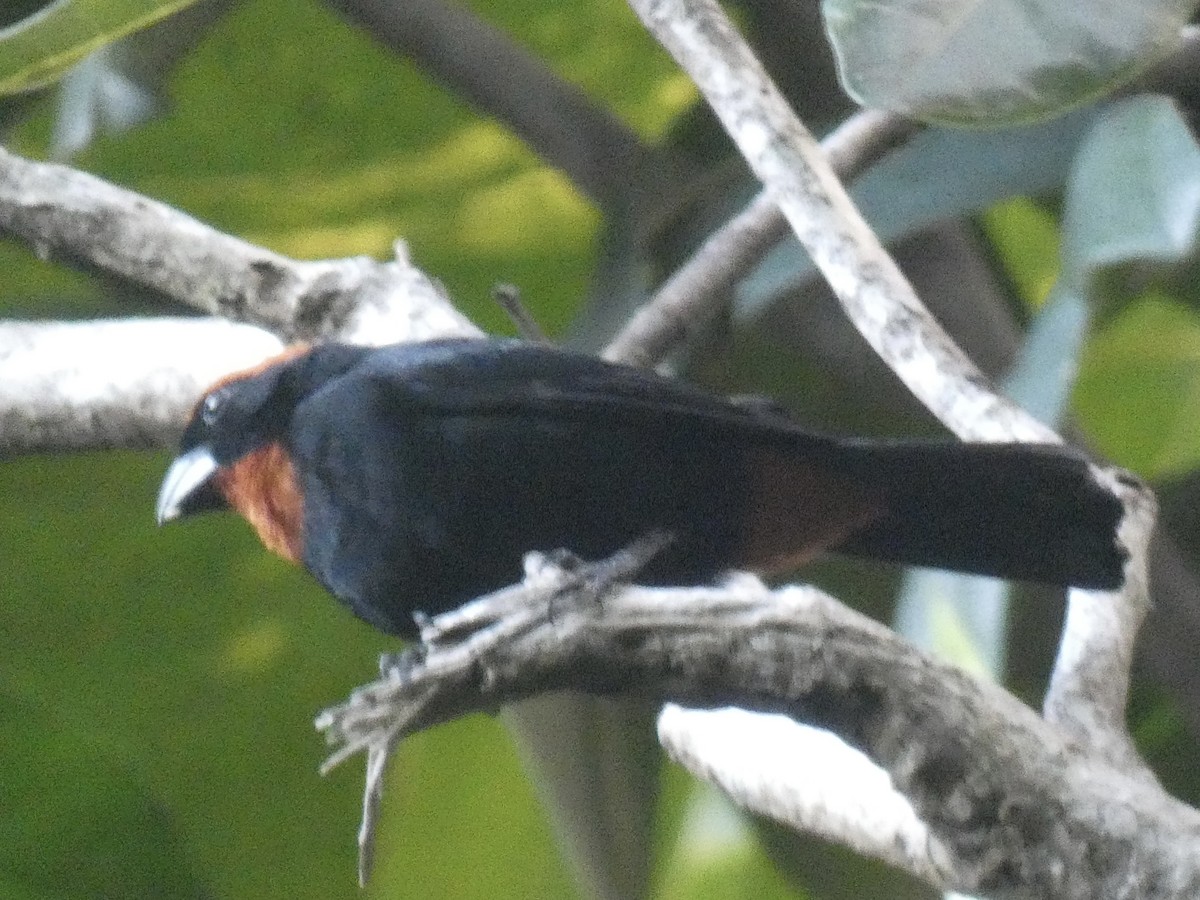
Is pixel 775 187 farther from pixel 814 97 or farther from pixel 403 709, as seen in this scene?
pixel 814 97

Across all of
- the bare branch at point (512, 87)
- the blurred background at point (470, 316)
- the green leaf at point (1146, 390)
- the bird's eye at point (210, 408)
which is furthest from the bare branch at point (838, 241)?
the green leaf at point (1146, 390)

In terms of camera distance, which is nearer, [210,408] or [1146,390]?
[210,408]

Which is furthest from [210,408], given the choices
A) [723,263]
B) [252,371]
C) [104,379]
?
[723,263]

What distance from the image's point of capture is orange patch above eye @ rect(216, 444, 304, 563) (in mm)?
1617

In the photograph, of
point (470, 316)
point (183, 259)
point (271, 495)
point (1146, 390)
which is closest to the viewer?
point (271, 495)

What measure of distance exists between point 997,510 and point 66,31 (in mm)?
872

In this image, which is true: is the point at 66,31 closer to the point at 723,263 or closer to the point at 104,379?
the point at 104,379

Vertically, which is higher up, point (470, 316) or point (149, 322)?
point (149, 322)

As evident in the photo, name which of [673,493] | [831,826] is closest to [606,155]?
[673,493]

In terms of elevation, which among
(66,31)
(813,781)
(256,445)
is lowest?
(813,781)

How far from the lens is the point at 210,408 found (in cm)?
172

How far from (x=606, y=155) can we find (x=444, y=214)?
361 millimetres

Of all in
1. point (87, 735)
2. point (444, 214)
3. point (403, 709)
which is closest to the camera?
point (403, 709)

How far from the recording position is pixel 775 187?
4.81 ft
